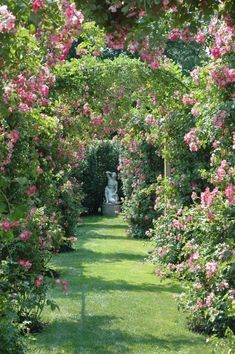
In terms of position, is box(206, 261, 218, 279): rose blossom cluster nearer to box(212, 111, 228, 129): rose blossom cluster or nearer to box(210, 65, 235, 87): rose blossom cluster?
box(212, 111, 228, 129): rose blossom cluster

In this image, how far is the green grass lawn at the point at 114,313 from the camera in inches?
246

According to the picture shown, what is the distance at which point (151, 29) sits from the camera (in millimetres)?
3365

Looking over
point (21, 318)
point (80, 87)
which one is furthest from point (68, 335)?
point (80, 87)

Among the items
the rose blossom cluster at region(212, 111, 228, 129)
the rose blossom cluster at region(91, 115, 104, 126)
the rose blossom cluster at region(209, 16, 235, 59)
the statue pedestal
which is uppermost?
the rose blossom cluster at region(209, 16, 235, 59)

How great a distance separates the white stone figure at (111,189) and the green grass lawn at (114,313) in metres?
9.72

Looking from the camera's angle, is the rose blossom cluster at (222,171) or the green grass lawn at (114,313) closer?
the rose blossom cluster at (222,171)

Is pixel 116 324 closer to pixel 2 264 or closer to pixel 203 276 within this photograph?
pixel 203 276

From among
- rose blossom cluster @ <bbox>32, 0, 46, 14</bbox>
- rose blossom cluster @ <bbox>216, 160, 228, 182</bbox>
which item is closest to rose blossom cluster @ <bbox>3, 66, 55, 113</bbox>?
rose blossom cluster @ <bbox>32, 0, 46, 14</bbox>

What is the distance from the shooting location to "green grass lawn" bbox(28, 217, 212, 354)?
625cm

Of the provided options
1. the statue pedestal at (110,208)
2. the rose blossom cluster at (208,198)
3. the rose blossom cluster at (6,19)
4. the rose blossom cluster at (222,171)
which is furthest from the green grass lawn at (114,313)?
the statue pedestal at (110,208)

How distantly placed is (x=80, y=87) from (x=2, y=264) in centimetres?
354

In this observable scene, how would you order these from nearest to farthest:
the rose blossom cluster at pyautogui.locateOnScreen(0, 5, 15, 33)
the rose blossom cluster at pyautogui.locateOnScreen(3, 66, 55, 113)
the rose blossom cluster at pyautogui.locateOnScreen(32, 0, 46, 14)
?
the rose blossom cluster at pyautogui.locateOnScreen(0, 5, 15, 33) → the rose blossom cluster at pyautogui.locateOnScreen(32, 0, 46, 14) → the rose blossom cluster at pyautogui.locateOnScreen(3, 66, 55, 113)

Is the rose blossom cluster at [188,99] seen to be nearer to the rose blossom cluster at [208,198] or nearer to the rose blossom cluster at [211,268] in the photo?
the rose blossom cluster at [208,198]

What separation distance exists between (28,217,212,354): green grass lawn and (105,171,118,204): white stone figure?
9.72 m
